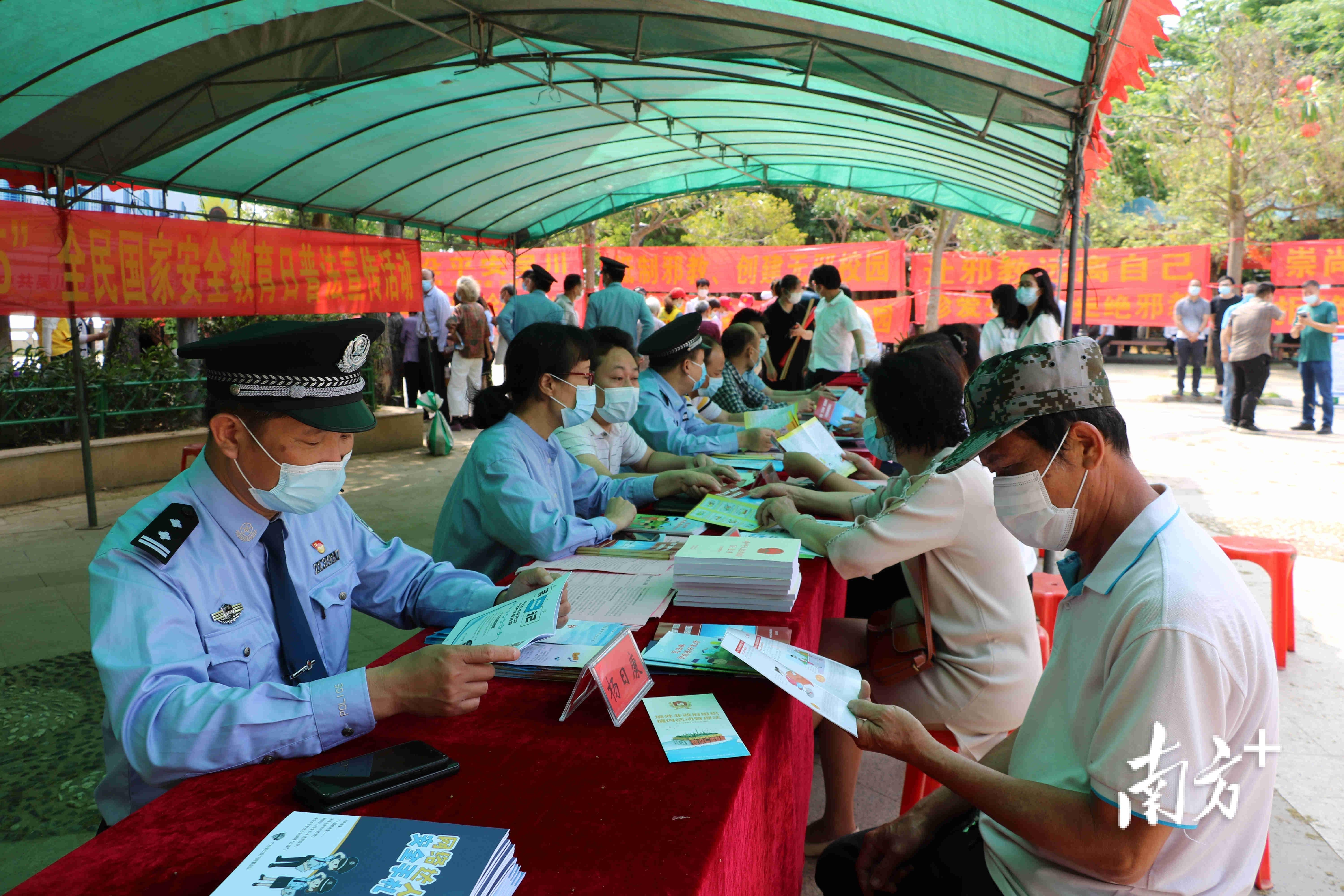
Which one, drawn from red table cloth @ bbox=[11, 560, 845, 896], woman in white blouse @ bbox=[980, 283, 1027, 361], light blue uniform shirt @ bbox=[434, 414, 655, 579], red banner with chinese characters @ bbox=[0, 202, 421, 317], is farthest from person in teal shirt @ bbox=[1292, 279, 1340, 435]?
red table cloth @ bbox=[11, 560, 845, 896]

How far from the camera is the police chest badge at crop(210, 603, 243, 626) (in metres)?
1.39

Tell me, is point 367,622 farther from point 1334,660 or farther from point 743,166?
point 743,166

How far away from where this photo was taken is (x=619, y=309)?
7.96 m

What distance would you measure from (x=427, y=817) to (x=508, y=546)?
1330 mm

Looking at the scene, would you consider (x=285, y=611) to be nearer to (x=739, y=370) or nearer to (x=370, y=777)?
(x=370, y=777)

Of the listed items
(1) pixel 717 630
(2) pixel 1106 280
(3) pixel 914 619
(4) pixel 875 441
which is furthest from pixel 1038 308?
(2) pixel 1106 280

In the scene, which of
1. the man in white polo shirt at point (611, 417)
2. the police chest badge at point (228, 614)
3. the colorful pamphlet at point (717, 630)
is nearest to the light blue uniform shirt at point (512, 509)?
the man in white polo shirt at point (611, 417)

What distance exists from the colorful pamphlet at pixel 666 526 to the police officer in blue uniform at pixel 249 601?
3.50 ft

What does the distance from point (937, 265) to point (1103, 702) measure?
15.1m

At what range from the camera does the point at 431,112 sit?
6660 mm

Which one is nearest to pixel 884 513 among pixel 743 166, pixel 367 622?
pixel 367 622

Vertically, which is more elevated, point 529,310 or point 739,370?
point 529,310

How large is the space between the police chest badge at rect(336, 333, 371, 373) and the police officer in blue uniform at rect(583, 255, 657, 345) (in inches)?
249

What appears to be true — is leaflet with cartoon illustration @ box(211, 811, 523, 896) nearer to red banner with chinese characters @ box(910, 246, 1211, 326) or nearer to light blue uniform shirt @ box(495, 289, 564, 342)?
light blue uniform shirt @ box(495, 289, 564, 342)
